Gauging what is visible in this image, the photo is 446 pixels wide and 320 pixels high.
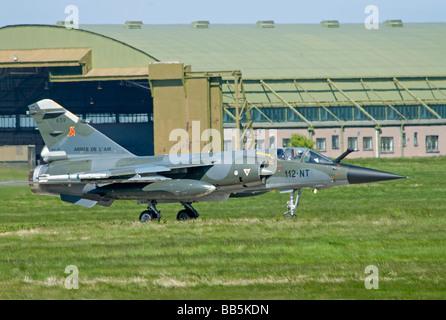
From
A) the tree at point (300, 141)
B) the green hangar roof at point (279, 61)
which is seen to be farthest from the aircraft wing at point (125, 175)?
the tree at point (300, 141)

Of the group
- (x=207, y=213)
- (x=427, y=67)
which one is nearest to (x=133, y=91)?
(x=427, y=67)

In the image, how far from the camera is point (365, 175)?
26.0 metres

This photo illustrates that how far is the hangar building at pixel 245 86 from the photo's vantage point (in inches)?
2709

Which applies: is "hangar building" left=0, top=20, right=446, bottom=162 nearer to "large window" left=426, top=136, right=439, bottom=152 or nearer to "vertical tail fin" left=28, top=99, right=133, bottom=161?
"large window" left=426, top=136, right=439, bottom=152

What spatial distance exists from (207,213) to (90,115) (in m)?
55.3

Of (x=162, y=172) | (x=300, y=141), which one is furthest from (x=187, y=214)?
A: (x=300, y=141)

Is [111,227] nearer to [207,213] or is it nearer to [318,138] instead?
[207,213]

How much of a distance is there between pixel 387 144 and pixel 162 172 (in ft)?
179

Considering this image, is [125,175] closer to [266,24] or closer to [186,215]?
[186,215]

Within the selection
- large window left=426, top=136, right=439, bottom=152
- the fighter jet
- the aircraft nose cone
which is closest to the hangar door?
large window left=426, top=136, right=439, bottom=152

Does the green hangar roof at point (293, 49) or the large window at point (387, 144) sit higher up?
the green hangar roof at point (293, 49)

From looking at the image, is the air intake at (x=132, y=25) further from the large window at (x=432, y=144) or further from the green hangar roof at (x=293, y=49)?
the large window at (x=432, y=144)

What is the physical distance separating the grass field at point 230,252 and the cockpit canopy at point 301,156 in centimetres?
210

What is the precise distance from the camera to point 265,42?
298ft
